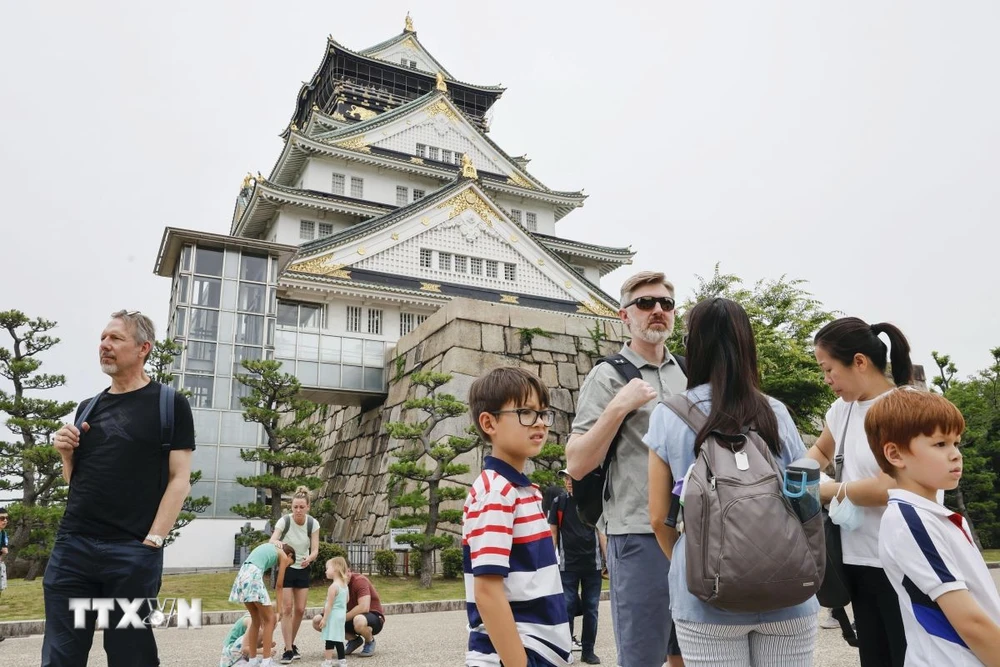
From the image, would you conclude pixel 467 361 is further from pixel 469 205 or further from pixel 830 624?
pixel 469 205

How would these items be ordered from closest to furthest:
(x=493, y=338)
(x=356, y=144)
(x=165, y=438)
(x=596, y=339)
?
1. (x=165, y=438)
2. (x=493, y=338)
3. (x=596, y=339)
4. (x=356, y=144)

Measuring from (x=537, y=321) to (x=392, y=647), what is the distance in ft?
30.7

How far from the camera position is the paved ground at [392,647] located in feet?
18.4

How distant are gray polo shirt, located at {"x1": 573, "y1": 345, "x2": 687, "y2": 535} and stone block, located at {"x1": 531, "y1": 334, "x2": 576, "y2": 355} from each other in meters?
12.4

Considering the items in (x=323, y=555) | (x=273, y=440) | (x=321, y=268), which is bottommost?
(x=323, y=555)

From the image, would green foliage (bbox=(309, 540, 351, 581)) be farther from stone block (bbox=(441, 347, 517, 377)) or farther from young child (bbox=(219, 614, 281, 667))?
young child (bbox=(219, 614, 281, 667))

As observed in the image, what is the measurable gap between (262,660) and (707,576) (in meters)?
4.60

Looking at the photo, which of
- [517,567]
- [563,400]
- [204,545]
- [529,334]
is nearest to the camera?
[517,567]

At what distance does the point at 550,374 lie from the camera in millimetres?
14898

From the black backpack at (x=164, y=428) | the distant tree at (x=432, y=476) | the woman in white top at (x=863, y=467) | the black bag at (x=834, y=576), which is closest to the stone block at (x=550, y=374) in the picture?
the distant tree at (x=432, y=476)

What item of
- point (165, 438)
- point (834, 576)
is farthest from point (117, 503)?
point (834, 576)

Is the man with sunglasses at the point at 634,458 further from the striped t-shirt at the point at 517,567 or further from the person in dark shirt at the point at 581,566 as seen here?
the person in dark shirt at the point at 581,566

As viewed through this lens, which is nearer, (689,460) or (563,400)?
(689,460)

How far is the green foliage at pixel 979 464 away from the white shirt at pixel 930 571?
61.4ft
